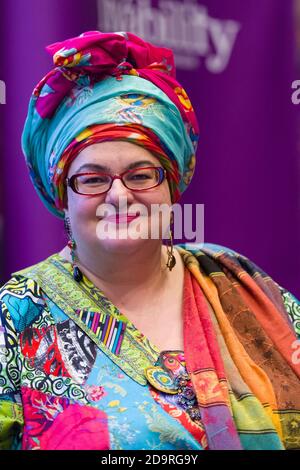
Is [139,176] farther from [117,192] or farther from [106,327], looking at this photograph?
[106,327]

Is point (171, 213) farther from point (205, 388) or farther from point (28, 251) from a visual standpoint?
point (28, 251)

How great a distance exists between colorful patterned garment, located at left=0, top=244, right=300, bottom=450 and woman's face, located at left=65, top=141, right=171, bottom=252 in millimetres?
158

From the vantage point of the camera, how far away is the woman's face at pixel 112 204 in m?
1.89

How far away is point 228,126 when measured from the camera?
10.6 feet

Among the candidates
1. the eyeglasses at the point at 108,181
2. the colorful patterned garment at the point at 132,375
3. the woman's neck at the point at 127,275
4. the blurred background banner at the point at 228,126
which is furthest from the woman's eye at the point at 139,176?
the blurred background banner at the point at 228,126

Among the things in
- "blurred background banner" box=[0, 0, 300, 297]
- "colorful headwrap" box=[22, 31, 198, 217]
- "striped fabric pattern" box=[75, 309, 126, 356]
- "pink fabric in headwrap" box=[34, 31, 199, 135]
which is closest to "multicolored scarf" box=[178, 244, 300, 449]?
"striped fabric pattern" box=[75, 309, 126, 356]

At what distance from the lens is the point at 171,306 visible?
203cm

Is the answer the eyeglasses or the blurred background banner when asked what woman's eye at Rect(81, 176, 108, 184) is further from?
the blurred background banner

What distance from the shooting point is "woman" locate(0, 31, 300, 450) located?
177 cm

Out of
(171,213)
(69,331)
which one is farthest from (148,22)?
(69,331)

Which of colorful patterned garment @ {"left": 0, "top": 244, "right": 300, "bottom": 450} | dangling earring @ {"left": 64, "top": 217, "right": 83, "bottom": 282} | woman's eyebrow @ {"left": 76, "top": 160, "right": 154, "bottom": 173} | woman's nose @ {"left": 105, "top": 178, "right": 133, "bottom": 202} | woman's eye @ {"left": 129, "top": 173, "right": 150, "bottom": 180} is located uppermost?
woman's eyebrow @ {"left": 76, "top": 160, "right": 154, "bottom": 173}

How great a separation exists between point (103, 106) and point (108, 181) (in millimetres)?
182

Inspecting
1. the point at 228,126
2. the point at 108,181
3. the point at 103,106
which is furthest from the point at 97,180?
the point at 228,126
